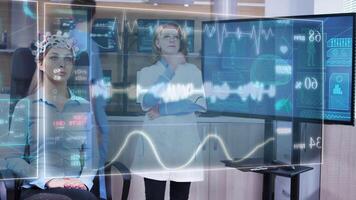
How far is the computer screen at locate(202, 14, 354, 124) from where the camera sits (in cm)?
258

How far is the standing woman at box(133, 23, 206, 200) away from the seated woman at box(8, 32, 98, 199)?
0.35m

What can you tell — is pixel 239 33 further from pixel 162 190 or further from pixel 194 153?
pixel 162 190

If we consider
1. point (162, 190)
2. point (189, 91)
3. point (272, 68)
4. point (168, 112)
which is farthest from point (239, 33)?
point (162, 190)

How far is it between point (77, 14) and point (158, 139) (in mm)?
799

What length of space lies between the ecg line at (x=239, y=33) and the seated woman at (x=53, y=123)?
2.50ft

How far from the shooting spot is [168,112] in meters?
2.52

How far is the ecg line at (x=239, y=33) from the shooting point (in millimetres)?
2568

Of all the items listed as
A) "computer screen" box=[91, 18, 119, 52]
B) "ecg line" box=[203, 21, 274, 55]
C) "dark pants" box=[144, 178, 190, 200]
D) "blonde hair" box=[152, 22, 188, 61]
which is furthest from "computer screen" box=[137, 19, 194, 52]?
"dark pants" box=[144, 178, 190, 200]

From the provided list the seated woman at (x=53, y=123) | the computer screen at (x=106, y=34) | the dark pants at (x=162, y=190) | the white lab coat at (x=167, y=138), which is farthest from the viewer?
the dark pants at (x=162, y=190)

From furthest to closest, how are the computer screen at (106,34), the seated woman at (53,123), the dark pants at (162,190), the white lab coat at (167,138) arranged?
1. the dark pants at (162,190)
2. the white lab coat at (167,138)
3. the computer screen at (106,34)
4. the seated woman at (53,123)

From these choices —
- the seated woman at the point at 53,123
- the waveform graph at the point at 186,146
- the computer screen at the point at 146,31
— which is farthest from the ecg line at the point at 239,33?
the seated woman at the point at 53,123

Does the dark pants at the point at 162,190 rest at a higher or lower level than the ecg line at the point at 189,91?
lower

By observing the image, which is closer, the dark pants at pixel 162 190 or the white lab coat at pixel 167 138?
the white lab coat at pixel 167 138

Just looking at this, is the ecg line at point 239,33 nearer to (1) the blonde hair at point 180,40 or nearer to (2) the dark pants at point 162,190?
(1) the blonde hair at point 180,40
